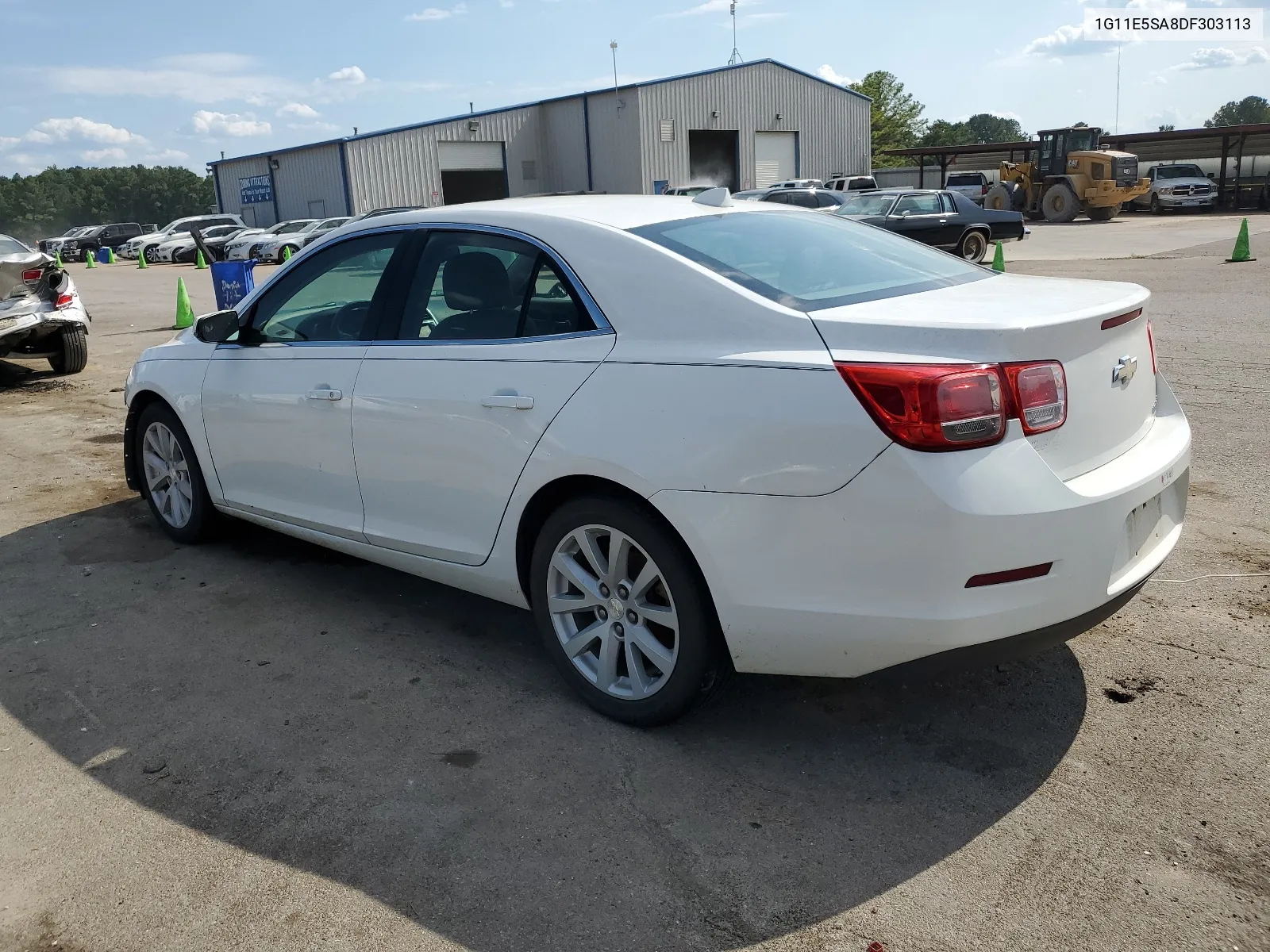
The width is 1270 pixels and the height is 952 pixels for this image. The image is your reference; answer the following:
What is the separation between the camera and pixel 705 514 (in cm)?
291

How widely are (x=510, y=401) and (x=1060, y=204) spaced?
38.6 meters

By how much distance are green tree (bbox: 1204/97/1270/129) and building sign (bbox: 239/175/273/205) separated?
126m

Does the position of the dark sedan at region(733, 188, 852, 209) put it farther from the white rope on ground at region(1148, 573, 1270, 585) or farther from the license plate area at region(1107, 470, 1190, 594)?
the license plate area at region(1107, 470, 1190, 594)

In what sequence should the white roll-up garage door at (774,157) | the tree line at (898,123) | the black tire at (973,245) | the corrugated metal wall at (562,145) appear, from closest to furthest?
the black tire at (973,245)
the corrugated metal wall at (562,145)
the white roll-up garage door at (774,157)
the tree line at (898,123)

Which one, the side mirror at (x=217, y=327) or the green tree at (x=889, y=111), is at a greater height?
the green tree at (x=889, y=111)

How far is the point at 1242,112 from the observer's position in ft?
451

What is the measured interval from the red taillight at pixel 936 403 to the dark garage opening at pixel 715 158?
→ 42.5 m

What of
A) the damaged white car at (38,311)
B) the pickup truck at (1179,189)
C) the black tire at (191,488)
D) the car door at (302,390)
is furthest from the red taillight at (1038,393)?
the pickup truck at (1179,189)

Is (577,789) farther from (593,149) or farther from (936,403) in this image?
(593,149)

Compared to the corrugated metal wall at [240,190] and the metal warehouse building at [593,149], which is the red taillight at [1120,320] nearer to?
the metal warehouse building at [593,149]

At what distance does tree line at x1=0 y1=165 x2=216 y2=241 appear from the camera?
105 m

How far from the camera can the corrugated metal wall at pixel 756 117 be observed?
4088 centimetres

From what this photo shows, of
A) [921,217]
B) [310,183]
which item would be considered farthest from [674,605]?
[310,183]

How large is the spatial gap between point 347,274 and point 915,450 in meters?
2.66
